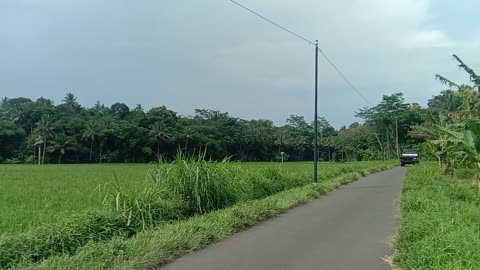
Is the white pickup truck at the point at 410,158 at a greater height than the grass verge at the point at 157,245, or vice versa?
the white pickup truck at the point at 410,158

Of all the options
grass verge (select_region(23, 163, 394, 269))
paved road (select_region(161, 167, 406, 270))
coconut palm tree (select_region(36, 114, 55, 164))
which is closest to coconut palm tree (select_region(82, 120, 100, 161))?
coconut palm tree (select_region(36, 114, 55, 164))

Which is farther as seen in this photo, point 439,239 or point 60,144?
point 60,144

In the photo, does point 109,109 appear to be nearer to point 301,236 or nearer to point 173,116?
point 173,116

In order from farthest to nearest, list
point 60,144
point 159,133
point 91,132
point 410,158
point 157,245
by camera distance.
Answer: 1. point 159,133
2. point 60,144
3. point 91,132
4. point 410,158
5. point 157,245

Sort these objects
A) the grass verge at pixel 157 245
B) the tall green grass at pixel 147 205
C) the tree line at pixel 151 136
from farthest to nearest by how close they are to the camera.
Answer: the tree line at pixel 151 136 → the tall green grass at pixel 147 205 → the grass verge at pixel 157 245

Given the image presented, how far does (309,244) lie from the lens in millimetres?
8664

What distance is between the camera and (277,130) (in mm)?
111500

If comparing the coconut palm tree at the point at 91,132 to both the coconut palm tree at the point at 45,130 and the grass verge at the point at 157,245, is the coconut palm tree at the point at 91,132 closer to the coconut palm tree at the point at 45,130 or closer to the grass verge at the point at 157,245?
the coconut palm tree at the point at 45,130

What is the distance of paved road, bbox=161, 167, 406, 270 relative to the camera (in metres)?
7.18

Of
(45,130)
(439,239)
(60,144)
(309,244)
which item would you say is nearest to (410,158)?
(309,244)

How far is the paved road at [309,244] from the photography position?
718cm

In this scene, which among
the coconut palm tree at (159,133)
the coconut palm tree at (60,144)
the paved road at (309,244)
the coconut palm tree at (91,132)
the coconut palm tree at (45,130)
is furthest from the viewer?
the coconut palm tree at (159,133)

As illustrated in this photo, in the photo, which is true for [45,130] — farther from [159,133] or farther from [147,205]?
[147,205]

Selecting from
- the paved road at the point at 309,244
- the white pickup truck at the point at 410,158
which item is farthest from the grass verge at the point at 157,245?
the white pickup truck at the point at 410,158
